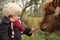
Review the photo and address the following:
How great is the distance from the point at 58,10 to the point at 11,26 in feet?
1.42

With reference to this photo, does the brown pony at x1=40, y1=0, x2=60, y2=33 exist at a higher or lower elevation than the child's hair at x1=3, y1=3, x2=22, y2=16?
lower

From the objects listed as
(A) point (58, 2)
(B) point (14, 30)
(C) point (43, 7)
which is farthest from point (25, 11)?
(B) point (14, 30)

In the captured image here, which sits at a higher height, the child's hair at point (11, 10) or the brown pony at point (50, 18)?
the child's hair at point (11, 10)

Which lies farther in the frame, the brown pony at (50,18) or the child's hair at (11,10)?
the brown pony at (50,18)

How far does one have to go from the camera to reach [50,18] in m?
2.08

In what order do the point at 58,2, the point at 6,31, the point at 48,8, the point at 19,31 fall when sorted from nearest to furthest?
the point at 6,31 → the point at 19,31 → the point at 58,2 → the point at 48,8

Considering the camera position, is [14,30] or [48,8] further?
[48,8]

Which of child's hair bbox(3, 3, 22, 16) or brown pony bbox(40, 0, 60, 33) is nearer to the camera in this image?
child's hair bbox(3, 3, 22, 16)

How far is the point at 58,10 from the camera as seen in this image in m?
1.99

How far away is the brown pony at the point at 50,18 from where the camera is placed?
2.03 metres

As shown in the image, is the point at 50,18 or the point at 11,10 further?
the point at 50,18

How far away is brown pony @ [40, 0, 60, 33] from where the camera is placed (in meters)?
2.03

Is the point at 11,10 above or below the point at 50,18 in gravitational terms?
above

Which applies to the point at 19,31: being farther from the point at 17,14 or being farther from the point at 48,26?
the point at 48,26
